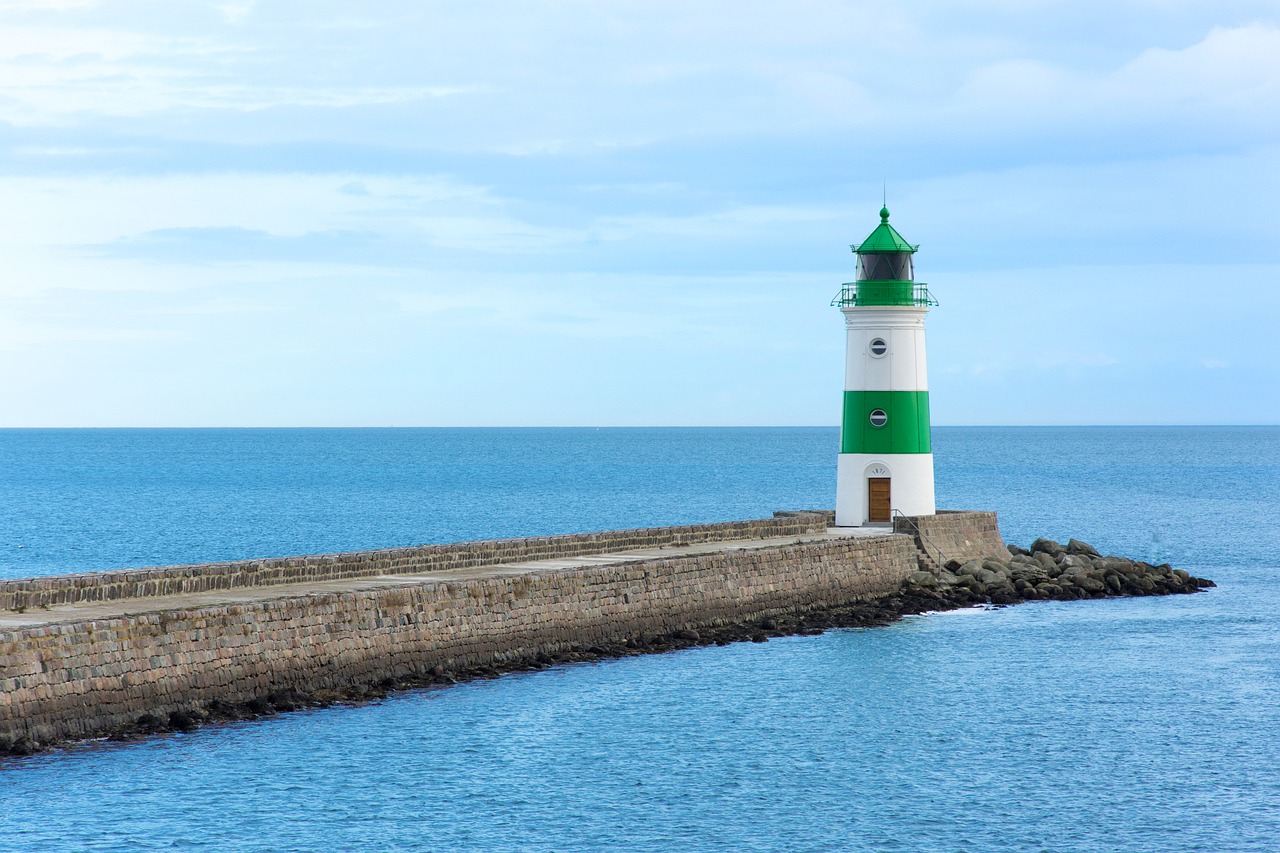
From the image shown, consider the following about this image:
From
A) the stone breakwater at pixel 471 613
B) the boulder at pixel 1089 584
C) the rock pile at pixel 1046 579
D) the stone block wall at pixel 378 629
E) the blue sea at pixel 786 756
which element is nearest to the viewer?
the blue sea at pixel 786 756

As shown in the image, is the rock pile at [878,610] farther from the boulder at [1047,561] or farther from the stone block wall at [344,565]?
the stone block wall at [344,565]

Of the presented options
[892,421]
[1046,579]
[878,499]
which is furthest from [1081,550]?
[892,421]

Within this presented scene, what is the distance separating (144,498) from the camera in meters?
68.9

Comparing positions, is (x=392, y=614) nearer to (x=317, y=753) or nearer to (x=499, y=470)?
(x=317, y=753)

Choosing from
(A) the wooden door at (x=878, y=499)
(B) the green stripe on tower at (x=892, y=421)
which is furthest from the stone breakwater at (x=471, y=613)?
(B) the green stripe on tower at (x=892, y=421)

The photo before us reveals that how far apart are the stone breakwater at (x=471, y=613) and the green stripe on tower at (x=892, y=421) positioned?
56.1 inches

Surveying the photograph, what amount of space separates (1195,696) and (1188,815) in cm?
566

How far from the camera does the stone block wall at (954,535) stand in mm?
26906

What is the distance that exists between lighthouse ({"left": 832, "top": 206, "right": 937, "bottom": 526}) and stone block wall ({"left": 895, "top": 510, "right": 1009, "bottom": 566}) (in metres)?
0.38

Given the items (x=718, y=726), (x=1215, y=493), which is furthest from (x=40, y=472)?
(x=718, y=726)

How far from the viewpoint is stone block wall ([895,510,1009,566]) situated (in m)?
26.9

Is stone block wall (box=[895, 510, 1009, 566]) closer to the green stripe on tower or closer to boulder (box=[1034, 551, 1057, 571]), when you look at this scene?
boulder (box=[1034, 551, 1057, 571])

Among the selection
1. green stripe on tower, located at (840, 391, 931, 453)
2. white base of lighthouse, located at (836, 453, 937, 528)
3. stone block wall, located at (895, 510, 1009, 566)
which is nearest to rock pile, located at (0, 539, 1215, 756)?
stone block wall, located at (895, 510, 1009, 566)

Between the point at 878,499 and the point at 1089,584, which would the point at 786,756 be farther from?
the point at 1089,584
